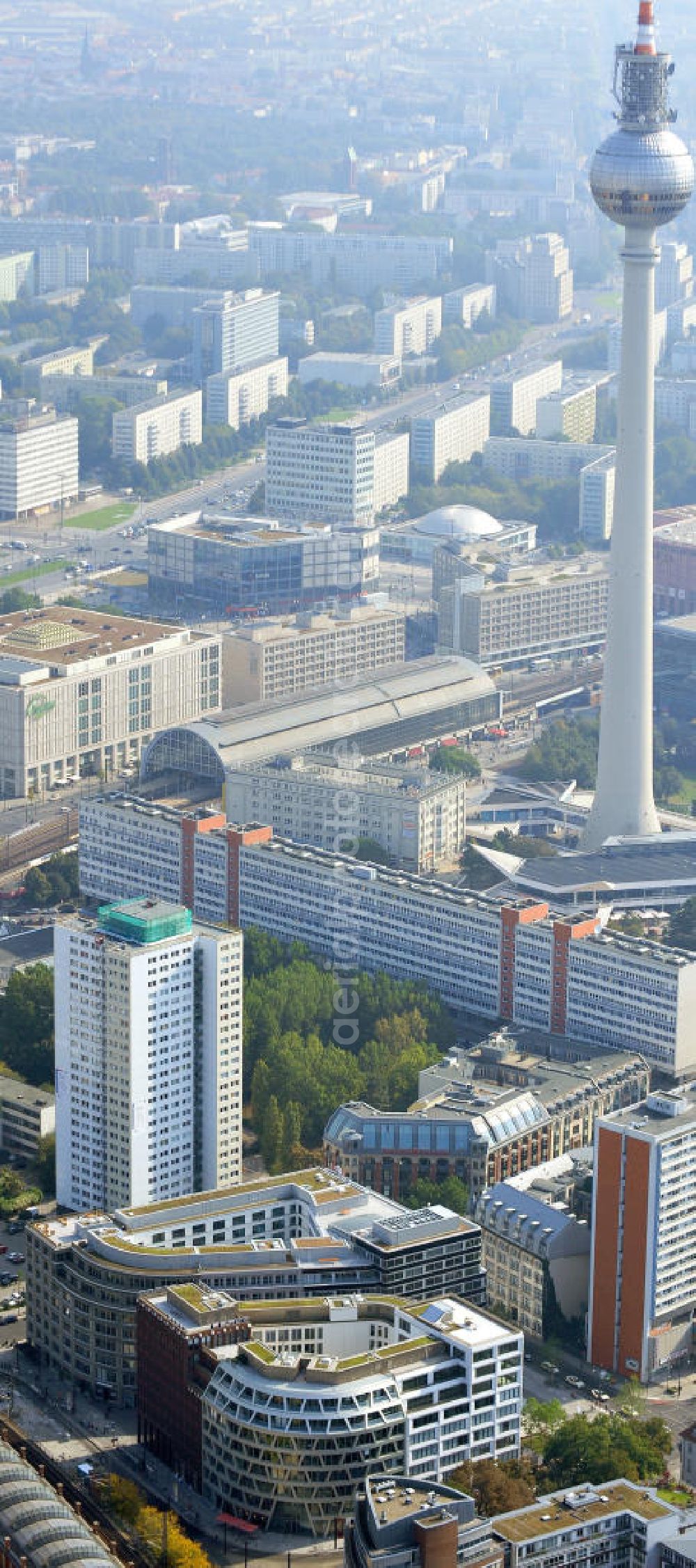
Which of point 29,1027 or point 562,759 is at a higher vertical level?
point 29,1027

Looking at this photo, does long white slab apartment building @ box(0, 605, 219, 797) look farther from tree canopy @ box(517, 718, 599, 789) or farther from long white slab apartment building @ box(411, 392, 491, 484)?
long white slab apartment building @ box(411, 392, 491, 484)

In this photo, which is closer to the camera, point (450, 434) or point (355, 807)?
point (355, 807)

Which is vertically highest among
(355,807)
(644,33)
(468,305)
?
(644,33)

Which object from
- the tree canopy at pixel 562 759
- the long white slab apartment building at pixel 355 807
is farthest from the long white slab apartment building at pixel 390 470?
the long white slab apartment building at pixel 355 807

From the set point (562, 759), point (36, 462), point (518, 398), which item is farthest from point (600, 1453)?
point (518, 398)

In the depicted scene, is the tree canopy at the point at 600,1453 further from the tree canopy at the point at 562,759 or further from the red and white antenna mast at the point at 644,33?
the tree canopy at the point at 562,759

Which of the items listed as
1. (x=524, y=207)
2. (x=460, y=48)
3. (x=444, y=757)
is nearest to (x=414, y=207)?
(x=524, y=207)

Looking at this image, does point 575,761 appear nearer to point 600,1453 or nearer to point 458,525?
point 458,525
